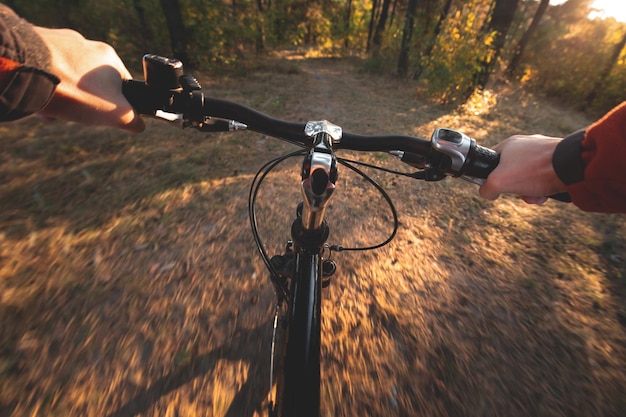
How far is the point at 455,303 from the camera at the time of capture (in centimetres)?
292

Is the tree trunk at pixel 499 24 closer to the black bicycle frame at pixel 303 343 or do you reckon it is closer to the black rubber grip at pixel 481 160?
the black rubber grip at pixel 481 160

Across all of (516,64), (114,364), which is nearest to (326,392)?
(114,364)

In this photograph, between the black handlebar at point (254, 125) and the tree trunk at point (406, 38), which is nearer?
the black handlebar at point (254, 125)

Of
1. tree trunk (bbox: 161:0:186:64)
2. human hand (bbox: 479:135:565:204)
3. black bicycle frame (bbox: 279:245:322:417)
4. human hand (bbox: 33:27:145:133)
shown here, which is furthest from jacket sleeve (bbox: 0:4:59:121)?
tree trunk (bbox: 161:0:186:64)

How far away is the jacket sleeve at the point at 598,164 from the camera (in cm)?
88

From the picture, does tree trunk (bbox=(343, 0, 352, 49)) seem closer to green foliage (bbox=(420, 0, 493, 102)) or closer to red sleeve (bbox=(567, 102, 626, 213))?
green foliage (bbox=(420, 0, 493, 102))

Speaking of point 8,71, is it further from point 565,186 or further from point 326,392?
point 326,392

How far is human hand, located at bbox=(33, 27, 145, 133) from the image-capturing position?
3.31ft

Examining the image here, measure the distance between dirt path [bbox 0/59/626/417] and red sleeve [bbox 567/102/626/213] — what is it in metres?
1.95

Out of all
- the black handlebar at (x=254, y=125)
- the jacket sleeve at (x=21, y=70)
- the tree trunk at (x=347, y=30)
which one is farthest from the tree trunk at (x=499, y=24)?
the tree trunk at (x=347, y=30)

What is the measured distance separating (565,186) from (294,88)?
33.9 feet

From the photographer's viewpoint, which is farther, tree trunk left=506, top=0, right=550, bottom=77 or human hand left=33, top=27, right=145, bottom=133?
tree trunk left=506, top=0, right=550, bottom=77

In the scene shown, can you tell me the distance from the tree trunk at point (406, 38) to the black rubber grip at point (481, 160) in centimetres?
1356

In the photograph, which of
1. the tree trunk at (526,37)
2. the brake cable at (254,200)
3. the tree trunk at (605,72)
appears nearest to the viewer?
the brake cable at (254,200)
